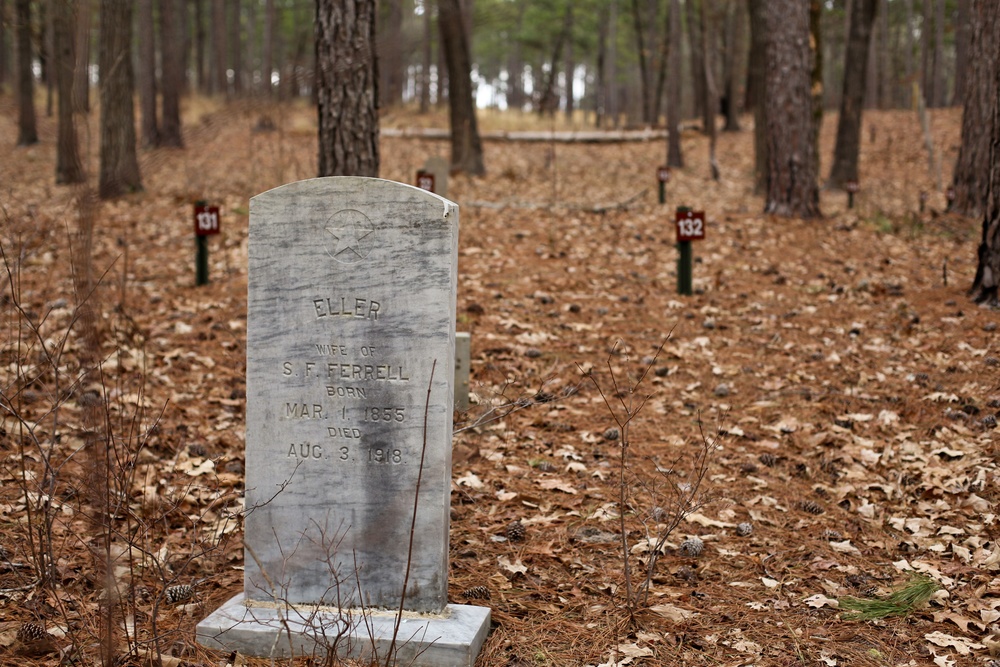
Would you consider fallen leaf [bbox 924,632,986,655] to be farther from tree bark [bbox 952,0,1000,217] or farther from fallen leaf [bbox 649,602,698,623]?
tree bark [bbox 952,0,1000,217]

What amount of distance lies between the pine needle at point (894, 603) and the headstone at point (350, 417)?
5.07 ft

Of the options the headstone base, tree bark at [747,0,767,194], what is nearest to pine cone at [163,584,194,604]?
the headstone base

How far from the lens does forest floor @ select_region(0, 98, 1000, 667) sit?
10.7 feet

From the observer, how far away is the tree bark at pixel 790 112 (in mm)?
11625

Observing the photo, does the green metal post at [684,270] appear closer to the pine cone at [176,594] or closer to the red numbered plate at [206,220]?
the red numbered plate at [206,220]

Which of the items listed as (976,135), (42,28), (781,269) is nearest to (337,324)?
(42,28)

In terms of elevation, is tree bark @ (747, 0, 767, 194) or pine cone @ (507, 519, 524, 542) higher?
tree bark @ (747, 0, 767, 194)

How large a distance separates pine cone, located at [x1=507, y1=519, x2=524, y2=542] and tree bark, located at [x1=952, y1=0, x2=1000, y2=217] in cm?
991

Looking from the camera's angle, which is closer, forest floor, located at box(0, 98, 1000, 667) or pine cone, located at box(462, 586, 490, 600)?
forest floor, located at box(0, 98, 1000, 667)

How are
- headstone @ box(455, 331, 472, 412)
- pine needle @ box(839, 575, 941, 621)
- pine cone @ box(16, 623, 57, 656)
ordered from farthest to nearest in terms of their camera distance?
headstone @ box(455, 331, 472, 412), pine needle @ box(839, 575, 941, 621), pine cone @ box(16, 623, 57, 656)

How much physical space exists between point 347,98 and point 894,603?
588cm

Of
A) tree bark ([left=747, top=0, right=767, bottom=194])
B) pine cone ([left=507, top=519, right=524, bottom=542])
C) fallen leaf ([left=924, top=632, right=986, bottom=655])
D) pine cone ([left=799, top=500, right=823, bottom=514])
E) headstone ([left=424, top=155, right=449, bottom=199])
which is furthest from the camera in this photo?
tree bark ([left=747, top=0, right=767, bottom=194])

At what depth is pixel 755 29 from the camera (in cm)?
1878

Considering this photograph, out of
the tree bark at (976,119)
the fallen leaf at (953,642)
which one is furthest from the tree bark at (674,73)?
the fallen leaf at (953,642)
